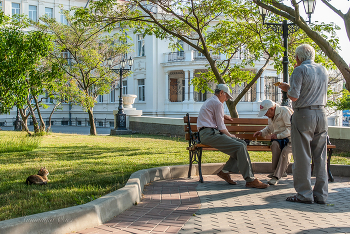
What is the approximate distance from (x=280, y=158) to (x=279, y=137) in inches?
13.6

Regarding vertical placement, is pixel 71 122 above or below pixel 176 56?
below

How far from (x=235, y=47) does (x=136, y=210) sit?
11.2m

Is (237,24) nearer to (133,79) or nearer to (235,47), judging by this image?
(235,47)

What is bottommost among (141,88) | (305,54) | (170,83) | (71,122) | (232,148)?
(71,122)

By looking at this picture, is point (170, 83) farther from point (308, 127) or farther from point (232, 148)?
point (308, 127)

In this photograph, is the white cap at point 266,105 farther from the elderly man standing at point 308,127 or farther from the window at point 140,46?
the window at point 140,46

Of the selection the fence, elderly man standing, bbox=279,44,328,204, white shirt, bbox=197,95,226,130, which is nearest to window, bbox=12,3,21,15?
the fence

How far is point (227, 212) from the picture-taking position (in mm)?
4559

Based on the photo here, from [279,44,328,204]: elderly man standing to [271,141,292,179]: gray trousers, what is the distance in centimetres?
112

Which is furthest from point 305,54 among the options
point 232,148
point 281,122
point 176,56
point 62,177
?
point 176,56

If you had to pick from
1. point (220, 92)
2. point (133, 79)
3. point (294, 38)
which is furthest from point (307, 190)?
point (133, 79)

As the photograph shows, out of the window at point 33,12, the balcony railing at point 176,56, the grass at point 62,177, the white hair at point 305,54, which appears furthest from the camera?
the window at point 33,12

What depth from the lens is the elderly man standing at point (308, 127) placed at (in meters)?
5.03

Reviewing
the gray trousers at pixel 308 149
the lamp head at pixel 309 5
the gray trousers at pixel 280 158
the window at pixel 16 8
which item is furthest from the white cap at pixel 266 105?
the window at pixel 16 8
